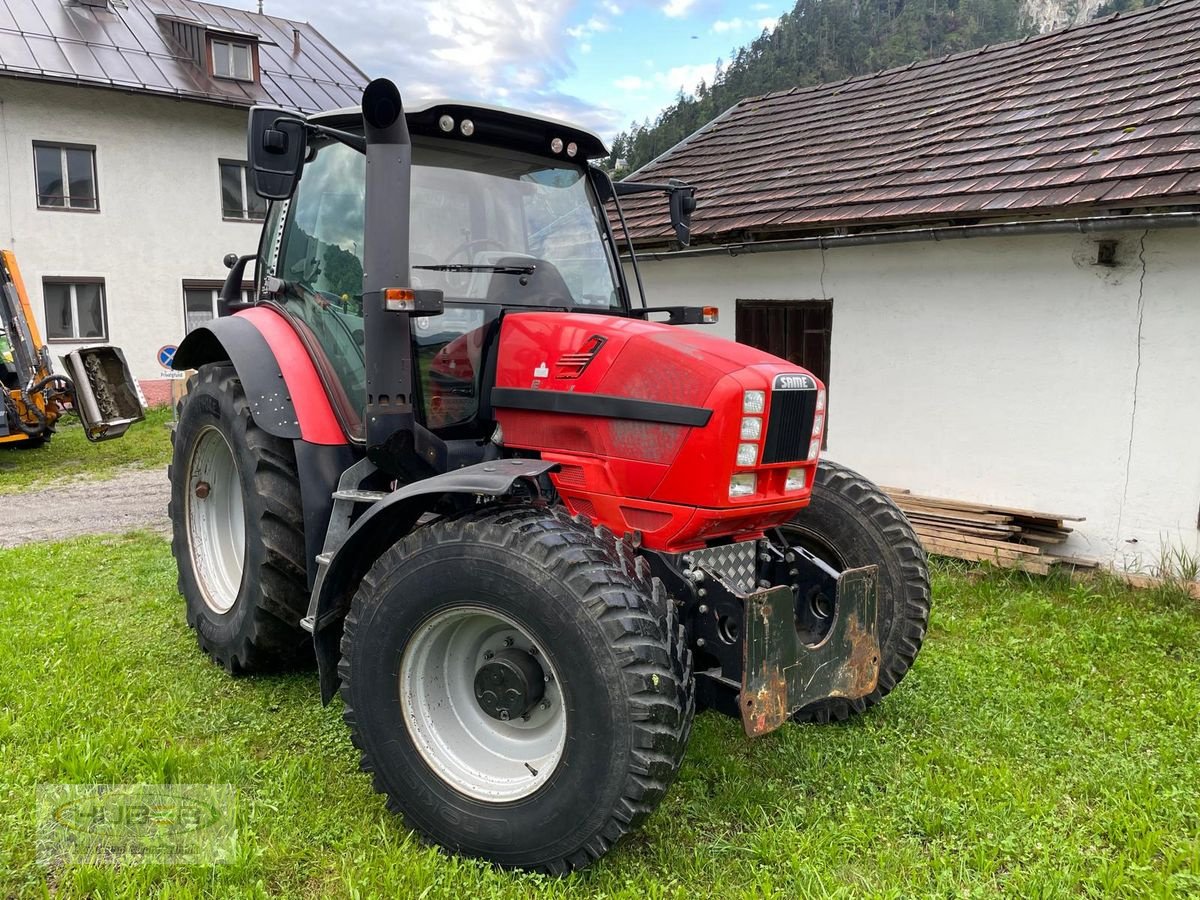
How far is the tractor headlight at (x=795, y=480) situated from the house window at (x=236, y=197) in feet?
54.0

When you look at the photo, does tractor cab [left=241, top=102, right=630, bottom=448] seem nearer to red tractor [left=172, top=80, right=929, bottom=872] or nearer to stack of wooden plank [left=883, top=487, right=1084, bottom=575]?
red tractor [left=172, top=80, right=929, bottom=872]

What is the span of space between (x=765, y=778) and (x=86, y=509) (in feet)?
24.6

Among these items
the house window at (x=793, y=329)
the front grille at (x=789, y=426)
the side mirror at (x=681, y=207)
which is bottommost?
the front grille at (x=789, y=426)

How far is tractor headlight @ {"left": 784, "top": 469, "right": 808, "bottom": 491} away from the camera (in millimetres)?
3287

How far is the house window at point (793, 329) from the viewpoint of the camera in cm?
797

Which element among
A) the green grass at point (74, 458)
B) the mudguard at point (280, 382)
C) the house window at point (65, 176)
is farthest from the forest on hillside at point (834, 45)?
the mudguard at point (280, 382)

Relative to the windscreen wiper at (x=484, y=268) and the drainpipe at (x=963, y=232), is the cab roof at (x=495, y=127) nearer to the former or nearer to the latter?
the windscreen wiper at (x=484, y=268)

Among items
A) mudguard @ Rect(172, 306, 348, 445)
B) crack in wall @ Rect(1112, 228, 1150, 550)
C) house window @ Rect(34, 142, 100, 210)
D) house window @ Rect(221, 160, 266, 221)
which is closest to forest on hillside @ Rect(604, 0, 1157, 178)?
house window @ Rect(221, 160, 266, 221)

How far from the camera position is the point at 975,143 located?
25.2 ft

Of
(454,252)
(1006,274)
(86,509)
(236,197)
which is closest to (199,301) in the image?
(236,197)

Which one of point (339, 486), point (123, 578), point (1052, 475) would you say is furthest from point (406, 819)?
point (1052, 475)

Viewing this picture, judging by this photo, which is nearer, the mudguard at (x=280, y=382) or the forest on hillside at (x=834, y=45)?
the mudguard at (x=280, y=382)

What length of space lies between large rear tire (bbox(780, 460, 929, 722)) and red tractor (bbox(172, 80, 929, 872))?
1cm
